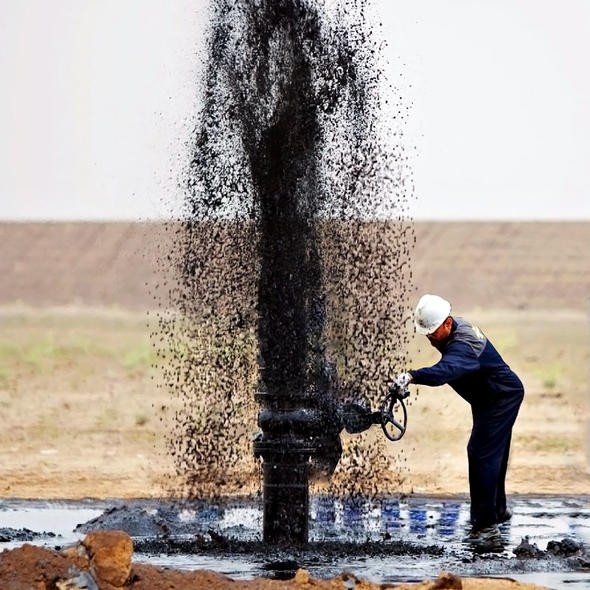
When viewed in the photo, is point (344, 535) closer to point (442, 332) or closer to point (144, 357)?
point (442, 332)

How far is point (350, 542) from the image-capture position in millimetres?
10938

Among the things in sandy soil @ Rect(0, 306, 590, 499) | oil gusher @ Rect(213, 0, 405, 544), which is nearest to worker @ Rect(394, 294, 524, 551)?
oil gusher @ Rect(213, 0, 405, 544)

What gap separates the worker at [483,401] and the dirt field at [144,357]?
435cm

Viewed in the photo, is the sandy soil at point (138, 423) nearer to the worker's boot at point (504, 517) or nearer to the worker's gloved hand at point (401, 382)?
the worker's boot at point (504, 517)

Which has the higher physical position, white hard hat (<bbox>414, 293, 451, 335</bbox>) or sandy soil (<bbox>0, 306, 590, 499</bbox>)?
white hard hat (<bbox>414, 293, 451, 335</bbox>)

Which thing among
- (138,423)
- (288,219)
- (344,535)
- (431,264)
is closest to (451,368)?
(344,535)

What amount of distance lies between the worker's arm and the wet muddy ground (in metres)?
1.02

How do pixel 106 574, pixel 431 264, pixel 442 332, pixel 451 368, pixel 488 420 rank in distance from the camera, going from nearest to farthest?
pixel 106 574 → pixel 451 368 → pixel 442 332 → pixel 488 420 → pixel 431 264

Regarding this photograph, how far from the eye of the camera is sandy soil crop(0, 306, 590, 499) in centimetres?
1998

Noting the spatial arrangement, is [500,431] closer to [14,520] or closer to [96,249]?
[14,520]

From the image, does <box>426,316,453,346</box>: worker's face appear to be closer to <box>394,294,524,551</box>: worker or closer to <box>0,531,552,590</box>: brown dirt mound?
<box>394,294,524,551</box>: worker

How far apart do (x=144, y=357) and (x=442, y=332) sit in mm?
27138

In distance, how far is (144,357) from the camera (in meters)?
38.2

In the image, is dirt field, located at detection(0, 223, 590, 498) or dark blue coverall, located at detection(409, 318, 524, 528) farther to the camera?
dirt field, located at detection(0, 223, 590, 498)
